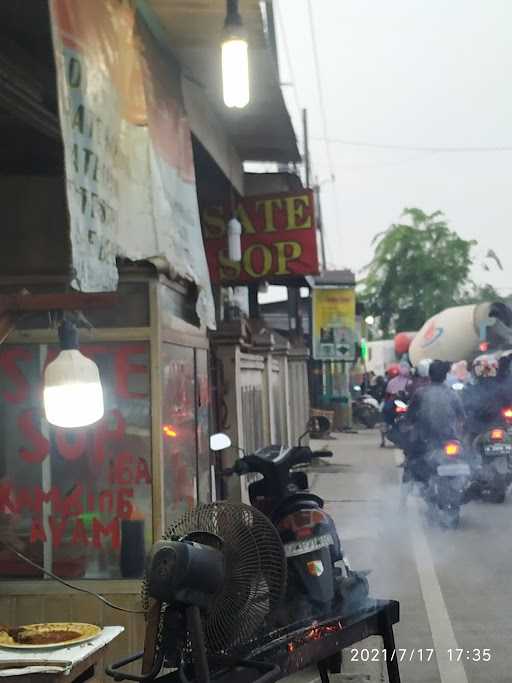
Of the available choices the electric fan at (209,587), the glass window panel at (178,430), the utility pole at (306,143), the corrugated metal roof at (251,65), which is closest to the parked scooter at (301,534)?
the electric fan at (209,587)

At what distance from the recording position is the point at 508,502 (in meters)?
10.9

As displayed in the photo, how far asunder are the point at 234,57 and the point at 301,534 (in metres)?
2.78

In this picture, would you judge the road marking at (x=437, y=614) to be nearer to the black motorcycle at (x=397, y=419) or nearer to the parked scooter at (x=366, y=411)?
the black motorcycle at (x=397, y=419)

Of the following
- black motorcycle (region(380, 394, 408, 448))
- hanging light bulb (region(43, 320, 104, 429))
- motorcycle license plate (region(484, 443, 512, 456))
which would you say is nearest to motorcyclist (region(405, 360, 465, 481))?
black motorcycle (region(380, 394, 408, 448))

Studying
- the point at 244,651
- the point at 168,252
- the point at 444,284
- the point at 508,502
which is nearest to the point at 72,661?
the point at 244,651

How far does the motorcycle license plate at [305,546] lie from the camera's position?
13.4 feet

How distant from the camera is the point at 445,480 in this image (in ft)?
29.0

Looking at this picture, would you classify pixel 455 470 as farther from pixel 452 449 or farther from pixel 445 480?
pixel 452 449

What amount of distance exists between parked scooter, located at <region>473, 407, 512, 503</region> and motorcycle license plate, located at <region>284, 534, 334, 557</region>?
6594 mm

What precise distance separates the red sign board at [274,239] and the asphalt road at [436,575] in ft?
10.4

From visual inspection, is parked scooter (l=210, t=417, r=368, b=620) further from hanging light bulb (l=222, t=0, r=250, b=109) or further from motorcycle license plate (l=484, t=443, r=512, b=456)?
motorcycle license plate (l=484, t=443, r=512, b=456)

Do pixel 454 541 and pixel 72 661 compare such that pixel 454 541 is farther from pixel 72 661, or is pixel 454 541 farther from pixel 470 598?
pixel 72 661

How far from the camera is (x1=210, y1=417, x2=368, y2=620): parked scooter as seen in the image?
13.3 feet
